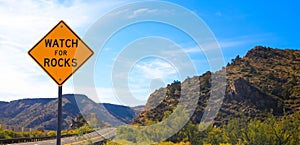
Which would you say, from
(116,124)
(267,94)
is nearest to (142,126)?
(116,124)

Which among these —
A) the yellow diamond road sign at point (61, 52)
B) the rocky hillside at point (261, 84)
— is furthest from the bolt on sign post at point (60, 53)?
the rocky hillside at point (261, 84)

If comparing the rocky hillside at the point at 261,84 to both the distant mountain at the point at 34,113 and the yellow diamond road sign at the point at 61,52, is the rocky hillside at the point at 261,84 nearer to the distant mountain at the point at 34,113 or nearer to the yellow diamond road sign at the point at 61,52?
the yellow diamond road sign at the point at 61,52

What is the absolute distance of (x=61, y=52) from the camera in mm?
7340

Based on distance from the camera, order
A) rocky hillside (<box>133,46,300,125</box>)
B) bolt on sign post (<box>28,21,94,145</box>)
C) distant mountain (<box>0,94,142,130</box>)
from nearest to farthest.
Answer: bolt on sign post (<box>28,21,94,145</box>) → rocky hillside (<box>133,46,300,125</box>) → distant mountain (<box>0,94,142,130</box>)

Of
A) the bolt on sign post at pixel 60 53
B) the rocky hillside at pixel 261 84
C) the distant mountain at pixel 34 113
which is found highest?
the distant mountain at pixel 34 113

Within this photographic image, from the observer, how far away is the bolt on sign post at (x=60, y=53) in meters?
7.31

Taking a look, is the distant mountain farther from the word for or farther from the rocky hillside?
the word for

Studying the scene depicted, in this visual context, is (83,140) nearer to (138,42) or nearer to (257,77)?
(138,42)

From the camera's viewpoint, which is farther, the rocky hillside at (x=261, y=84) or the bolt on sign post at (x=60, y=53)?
the rocky hillside at (x=261, y=84)

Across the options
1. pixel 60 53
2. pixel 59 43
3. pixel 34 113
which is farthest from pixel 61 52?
pixel 34 113

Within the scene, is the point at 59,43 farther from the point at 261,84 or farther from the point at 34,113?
the point at 34,113

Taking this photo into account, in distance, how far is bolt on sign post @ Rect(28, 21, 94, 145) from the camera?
24.0 ft

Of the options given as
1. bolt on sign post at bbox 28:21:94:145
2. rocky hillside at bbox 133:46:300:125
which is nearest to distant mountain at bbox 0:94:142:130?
rocky hillside at bbox 133:46:300:125

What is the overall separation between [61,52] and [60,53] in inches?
1.1
